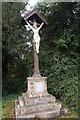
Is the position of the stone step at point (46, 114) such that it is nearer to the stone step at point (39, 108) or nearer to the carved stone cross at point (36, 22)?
the stone step at point (39, 108)

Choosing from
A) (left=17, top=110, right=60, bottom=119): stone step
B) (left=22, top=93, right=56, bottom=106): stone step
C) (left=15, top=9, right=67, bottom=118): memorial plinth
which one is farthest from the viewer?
(left=22, top=93, right=56, bottom=106): stone step

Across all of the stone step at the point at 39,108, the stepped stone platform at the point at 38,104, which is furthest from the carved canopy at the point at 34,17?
the stone step at the point at 39,108

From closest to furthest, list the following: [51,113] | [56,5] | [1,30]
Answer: [51,113]
[56,5]
[1,30]

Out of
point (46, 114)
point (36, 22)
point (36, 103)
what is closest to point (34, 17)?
point (36, 22)

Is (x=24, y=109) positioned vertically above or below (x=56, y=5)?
below

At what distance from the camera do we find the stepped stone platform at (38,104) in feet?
10.7

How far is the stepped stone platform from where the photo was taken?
3.26 m

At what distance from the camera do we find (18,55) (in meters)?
7.53

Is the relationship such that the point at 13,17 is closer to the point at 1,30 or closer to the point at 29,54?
the point at 1,30

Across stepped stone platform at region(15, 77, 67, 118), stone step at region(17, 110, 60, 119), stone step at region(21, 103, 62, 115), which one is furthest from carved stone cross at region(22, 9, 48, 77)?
stone step at region(17, 110, 60, 119)

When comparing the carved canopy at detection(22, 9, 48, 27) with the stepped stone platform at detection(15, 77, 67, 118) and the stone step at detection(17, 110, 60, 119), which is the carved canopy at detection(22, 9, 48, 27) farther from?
the stone step at detection(17, 110, 60, 119)

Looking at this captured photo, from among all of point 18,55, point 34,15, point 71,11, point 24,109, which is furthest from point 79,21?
point 18,55

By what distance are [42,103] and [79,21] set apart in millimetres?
3957

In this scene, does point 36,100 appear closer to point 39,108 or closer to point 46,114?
point 39,108
